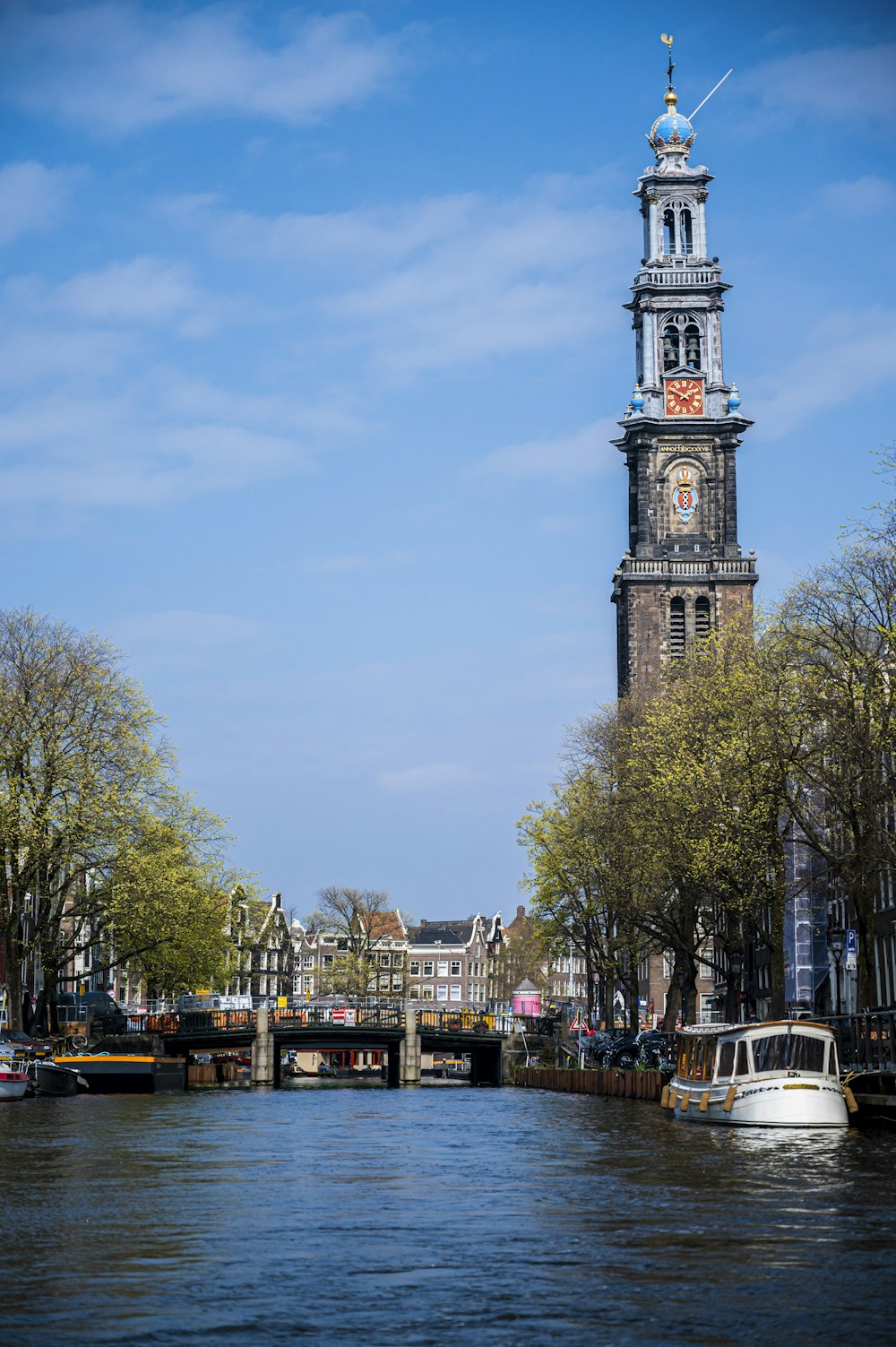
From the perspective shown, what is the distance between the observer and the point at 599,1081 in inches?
3282

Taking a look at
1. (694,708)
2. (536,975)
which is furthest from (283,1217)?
(536,975)

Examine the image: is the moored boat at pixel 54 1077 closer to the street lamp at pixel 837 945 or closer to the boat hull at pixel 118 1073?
the boat hull at pixel 118 1073

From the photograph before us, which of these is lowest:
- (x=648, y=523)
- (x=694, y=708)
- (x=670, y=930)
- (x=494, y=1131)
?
(x=494, y=1131)

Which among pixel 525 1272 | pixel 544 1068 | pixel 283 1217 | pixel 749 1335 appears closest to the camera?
pixel 749 1335

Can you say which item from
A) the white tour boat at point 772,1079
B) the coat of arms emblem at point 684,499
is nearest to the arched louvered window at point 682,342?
the coat of arms emblem at point 684,499

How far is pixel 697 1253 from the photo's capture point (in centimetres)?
2586

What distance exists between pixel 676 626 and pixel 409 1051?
3884cm

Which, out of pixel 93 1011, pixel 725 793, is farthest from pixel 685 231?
Answer: pixel 725 793

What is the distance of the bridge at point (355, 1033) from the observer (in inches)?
4035

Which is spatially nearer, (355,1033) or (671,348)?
(355,1033)

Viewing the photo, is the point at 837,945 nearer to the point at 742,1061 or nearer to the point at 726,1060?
the point at 726,1060

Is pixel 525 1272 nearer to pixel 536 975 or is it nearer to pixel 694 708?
pixel 694 708

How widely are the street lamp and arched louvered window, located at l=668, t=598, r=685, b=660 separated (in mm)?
42961

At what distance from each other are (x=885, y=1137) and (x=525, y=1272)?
2500 cm
